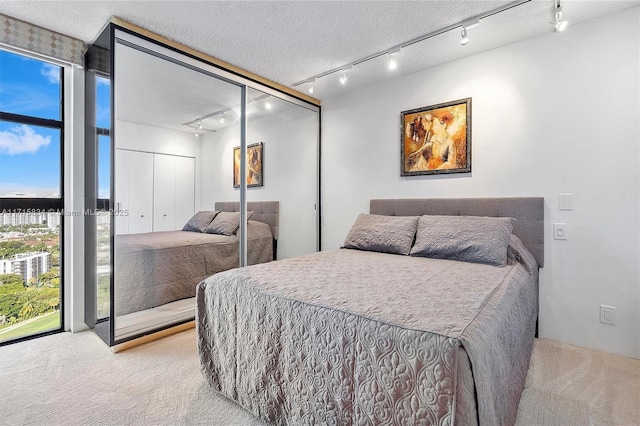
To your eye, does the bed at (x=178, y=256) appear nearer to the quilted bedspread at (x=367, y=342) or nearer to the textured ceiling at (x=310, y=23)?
the quilted bedspread at (x=367, y=342)

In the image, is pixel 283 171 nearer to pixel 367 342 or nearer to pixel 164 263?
pixel 164 263

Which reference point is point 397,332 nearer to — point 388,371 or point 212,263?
point 388,371

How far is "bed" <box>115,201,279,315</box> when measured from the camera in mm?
2414

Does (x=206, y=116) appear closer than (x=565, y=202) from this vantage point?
No

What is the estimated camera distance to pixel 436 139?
3025mm

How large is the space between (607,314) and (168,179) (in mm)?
3594

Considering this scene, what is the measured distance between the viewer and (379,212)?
3371mm

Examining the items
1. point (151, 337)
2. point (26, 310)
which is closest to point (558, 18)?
point (151, 337)

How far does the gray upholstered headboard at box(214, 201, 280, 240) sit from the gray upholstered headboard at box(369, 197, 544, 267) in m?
1.40

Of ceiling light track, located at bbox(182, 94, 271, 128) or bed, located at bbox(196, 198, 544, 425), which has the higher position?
ceiling light track, located at bbox(182, 94, 271, 128)

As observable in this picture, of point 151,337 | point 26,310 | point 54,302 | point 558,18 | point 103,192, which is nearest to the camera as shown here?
point 558,18

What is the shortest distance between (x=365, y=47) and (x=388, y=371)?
2580 millimetres

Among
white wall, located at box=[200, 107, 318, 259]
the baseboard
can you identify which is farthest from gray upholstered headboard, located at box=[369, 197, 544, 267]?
the baseboard

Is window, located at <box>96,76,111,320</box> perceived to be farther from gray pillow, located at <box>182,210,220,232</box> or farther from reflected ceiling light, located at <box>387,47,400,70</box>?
reflected ceiling light, located at <box>387,47,400,70</box>
